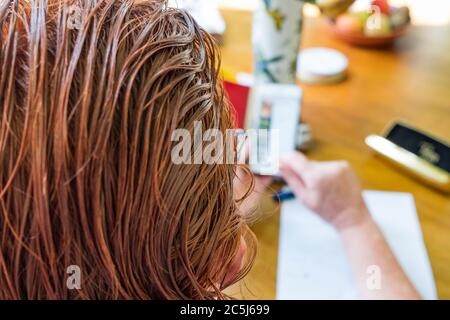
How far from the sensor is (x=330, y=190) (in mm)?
785

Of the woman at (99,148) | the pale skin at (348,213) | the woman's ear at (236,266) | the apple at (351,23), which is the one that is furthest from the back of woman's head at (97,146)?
the apple at (351,23)

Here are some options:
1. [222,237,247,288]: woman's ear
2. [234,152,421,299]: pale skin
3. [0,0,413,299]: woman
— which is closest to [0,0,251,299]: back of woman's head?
[0,0,413,299]: woman

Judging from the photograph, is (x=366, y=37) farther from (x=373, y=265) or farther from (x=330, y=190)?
(x=373, y=265)

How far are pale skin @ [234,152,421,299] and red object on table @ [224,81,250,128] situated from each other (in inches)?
4.4

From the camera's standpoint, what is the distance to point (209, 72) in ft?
1.47

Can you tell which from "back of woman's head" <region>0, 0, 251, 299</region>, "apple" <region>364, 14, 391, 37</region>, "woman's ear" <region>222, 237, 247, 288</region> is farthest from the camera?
"apple" <region>364, 14, 391, 37</region>

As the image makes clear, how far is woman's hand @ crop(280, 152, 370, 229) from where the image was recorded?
77 centimetres

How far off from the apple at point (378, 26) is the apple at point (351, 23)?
0.01m

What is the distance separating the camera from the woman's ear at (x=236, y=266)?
0.54 m

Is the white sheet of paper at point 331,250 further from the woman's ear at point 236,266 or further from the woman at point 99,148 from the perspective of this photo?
the woman at point 99,148

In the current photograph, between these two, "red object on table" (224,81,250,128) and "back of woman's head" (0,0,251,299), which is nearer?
"back of woman's head" (0,0,251,299)

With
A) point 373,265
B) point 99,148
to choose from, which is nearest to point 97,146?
point 99,148

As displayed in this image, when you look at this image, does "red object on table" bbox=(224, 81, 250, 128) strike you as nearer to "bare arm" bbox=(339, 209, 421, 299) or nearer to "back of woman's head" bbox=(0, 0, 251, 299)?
"bare arm" bbox=(339, 209, 421, 299)
